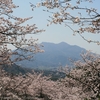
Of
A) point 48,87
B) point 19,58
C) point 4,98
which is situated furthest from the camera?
point 48,87

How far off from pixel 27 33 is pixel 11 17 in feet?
4.04

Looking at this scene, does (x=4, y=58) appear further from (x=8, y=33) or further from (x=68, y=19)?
(x=68, y=19)

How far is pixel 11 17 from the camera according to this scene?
39.9ft

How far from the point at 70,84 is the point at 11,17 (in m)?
15.8

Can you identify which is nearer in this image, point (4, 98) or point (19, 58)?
point (19, 58)

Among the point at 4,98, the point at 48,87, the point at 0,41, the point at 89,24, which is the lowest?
the point at 48,87

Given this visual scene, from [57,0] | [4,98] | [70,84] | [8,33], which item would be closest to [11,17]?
[8,33]

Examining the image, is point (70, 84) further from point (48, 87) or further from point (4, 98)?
point (48, 87)

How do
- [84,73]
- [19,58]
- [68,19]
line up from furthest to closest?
[84,73]
[19,58]
[68,19]

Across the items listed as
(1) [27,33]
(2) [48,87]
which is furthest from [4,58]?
(2) [48,87]

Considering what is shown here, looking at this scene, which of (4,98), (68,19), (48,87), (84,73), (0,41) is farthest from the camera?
A: (48,87)

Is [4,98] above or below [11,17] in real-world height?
below

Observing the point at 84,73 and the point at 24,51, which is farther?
the point at 84,73

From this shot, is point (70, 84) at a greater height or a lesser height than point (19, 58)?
lesser
